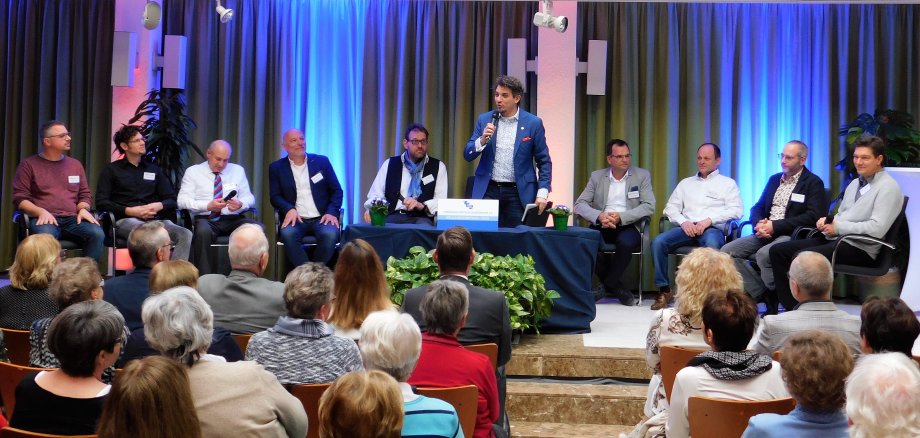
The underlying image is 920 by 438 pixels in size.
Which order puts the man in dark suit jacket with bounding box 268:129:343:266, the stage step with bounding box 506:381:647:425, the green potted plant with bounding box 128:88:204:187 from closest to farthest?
the stage step with bounding box 506:381:647:425 < the man in dark suit jacket with bounding box 268:129:343:266 < the green potted plant with bounding box 128:88:204:187

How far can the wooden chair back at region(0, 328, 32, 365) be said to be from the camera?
3.46 m

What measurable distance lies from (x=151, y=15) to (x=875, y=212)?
5.24 meters

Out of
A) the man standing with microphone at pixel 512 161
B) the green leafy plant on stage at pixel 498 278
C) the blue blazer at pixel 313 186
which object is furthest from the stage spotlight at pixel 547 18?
the green leafy plant on stage at pixel 498 278

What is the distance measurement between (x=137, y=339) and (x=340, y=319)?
79cm

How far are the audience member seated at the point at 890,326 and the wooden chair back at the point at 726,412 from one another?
0.43 metres

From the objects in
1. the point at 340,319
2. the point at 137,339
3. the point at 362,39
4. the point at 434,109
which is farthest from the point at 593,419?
the point at 362,39

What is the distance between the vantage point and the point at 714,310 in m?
2.84

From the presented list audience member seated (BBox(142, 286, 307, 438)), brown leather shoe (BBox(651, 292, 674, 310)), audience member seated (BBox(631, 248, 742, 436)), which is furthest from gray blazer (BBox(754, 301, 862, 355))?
brown leather shoe (BBox(651, 292, 674, 310))

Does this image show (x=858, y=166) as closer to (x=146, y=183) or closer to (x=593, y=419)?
(x=593, y=419)

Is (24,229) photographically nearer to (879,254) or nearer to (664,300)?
(664,300)

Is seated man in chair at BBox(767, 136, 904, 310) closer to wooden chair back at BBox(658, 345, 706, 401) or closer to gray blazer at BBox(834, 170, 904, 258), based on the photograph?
gray blazer at BBox(834, 170, 904, 258)

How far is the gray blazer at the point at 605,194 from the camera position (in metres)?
7.07

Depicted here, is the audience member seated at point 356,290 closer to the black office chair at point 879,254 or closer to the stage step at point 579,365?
the stage step at point 579,365

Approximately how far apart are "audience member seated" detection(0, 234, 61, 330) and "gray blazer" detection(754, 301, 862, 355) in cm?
263
